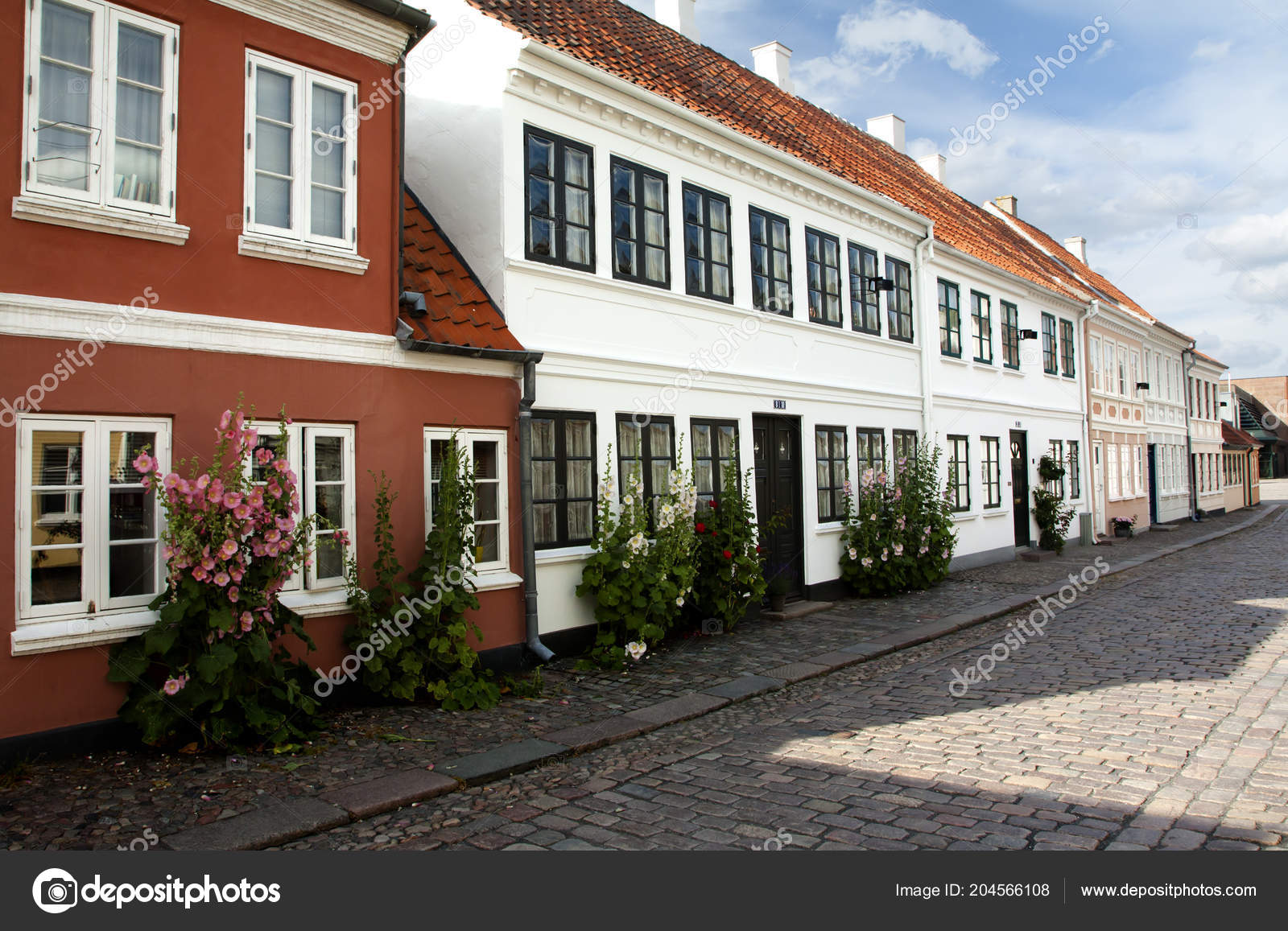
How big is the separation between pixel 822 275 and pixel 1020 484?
940 centimetres

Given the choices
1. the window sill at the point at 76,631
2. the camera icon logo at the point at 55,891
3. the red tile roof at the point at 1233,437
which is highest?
the red tile roof at the point at 1233,437

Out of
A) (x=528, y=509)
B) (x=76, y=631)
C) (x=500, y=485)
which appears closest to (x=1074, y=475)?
(x=528, y=509)

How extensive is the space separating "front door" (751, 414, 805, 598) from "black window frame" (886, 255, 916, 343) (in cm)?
378

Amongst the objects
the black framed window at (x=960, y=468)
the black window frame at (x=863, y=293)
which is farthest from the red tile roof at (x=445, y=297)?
the black framed window at (x=960, y=468)

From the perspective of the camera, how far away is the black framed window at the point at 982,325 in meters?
18.8

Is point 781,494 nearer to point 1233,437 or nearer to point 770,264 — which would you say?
point 770,264

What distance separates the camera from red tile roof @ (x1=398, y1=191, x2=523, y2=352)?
826 cm

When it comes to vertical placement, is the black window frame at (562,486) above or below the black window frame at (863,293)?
below

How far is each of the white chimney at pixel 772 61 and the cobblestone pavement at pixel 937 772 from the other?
13.9m

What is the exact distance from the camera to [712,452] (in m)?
11.7

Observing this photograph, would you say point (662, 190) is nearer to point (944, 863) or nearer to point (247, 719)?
point (247, 719)

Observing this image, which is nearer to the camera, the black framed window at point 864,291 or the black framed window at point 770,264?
the black framed window at point 770,264

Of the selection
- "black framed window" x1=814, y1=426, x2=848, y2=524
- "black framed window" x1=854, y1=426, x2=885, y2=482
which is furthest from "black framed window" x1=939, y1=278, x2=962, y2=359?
"black framed window" x1=814, y1=426, x2=848, y2=524

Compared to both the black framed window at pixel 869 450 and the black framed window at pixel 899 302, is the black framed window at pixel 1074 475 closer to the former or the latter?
the black framed window at pixel 899 302
